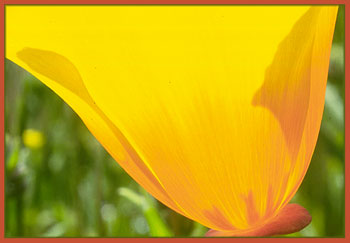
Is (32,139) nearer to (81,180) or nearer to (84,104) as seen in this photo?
(81,180)

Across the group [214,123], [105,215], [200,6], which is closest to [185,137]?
[214,123]

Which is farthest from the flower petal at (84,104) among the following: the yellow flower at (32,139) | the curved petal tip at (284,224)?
the yellow flower at (32,139)

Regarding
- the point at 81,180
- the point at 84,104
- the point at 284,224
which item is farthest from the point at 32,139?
the point at 284,224

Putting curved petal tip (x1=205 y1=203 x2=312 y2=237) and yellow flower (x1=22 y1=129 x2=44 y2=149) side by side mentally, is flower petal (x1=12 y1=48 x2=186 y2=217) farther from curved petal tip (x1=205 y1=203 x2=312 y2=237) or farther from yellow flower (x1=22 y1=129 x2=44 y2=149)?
yellow flower (x1=22 y1=129 x2=44 y2=149)

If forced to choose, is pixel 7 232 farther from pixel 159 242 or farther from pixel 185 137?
pixel 185 137

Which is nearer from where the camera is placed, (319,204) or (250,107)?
(250,107)

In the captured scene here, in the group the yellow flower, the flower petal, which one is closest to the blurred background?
the yellow flower

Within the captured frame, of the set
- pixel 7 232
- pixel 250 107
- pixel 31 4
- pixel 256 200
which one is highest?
pixel 31 4

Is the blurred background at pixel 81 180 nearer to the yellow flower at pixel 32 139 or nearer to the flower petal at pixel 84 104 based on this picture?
the yellow flower at pixel 32 139
